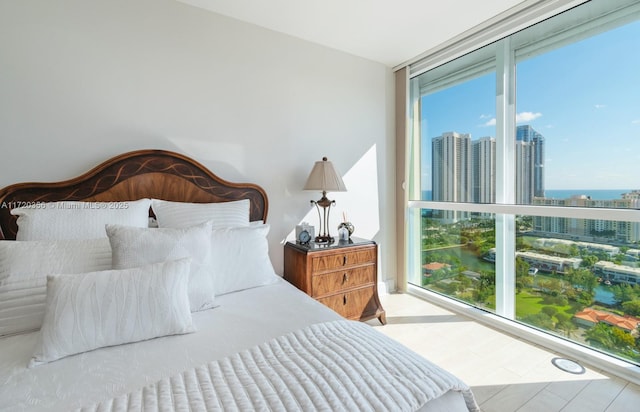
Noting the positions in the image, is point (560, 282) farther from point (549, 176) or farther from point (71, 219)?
point (71, 219)

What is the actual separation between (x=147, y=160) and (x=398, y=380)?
78.5 inches

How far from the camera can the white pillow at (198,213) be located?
71.3 inches

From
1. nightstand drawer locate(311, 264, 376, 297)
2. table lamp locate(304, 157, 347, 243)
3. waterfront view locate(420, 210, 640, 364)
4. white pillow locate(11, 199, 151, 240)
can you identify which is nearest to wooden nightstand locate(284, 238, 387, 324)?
nightstand drawer locate(311, 264, 376, 297)

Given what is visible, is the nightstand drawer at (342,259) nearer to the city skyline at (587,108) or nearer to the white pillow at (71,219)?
the white pillow at (71,219)

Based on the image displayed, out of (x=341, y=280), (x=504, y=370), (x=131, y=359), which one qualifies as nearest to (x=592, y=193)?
(x=504, y=370)

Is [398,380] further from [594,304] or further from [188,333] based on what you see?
[594,304]

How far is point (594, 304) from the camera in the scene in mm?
2049

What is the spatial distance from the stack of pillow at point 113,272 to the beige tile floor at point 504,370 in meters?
1.35

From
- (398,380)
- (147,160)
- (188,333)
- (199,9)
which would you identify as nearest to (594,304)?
(398,380)

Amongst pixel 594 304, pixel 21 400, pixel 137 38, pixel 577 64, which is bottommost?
pixel 594 304

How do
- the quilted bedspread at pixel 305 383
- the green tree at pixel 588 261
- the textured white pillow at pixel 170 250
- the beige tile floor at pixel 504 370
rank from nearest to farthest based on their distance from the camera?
the quilted bedspread at pixel 305 383, the textured white pillow at pixel 170 250, the beige tile floor at pixel 504 370, the green tree at pixel 588 261

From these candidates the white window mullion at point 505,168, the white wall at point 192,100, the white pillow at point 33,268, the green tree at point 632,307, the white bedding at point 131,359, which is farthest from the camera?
the white window mullion at point 505,168

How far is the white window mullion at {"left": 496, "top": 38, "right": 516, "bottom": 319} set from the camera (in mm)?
2457

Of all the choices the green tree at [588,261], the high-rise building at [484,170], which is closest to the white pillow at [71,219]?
the high-rise building at [484,170]
